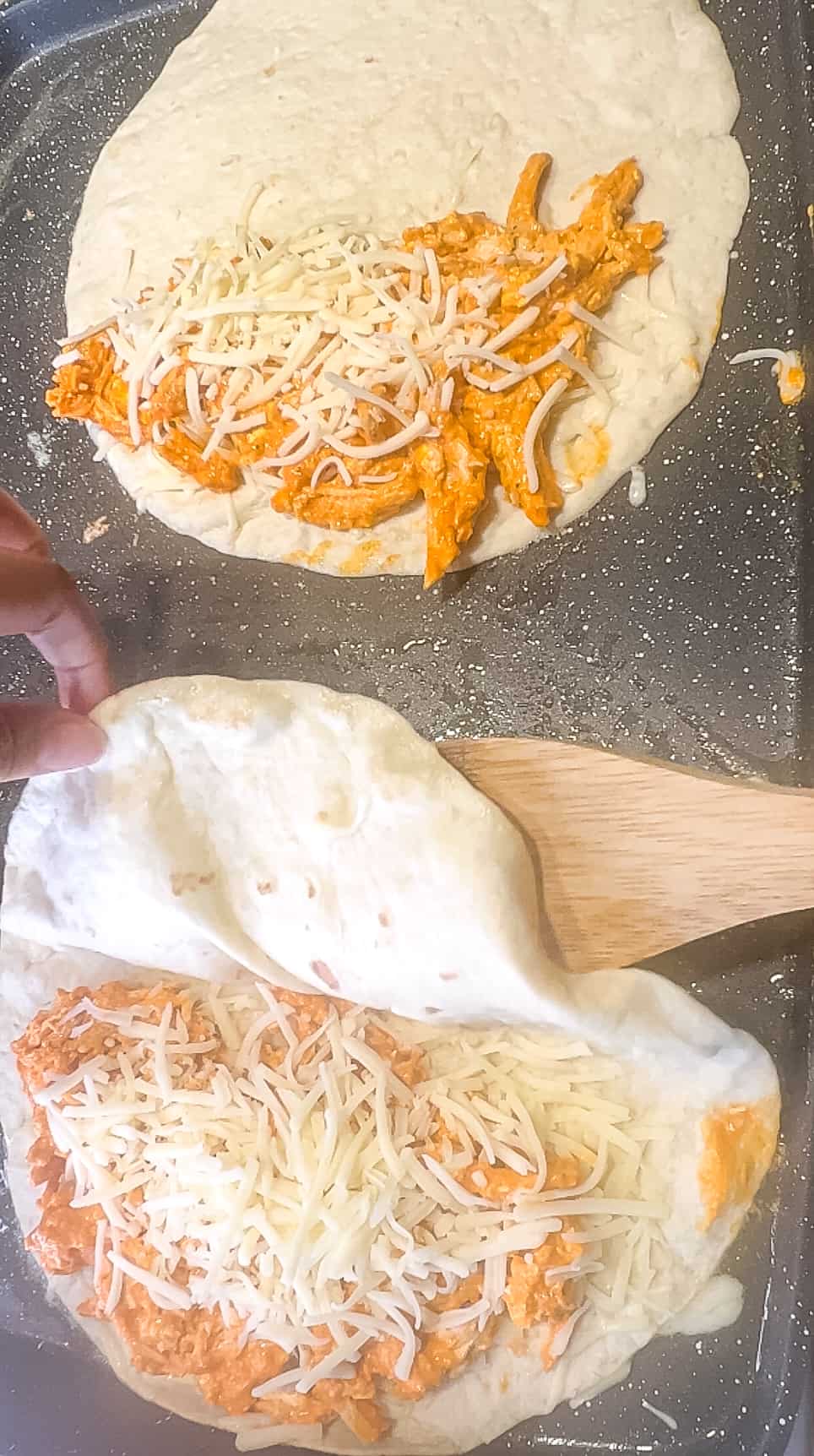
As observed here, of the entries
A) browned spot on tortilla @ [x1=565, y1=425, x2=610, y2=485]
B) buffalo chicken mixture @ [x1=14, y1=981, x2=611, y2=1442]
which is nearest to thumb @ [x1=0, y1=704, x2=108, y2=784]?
buffalo chicken mixture @ [x1=14, y1=981, x2=611, y2=1442]

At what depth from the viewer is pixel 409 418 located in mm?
1212

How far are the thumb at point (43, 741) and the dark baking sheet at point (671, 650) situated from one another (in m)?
0.24

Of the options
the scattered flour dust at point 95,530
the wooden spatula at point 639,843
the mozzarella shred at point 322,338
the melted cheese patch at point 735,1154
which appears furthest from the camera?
the scattered flour dust at point 95,530

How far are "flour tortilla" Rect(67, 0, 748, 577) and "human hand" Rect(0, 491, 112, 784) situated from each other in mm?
232

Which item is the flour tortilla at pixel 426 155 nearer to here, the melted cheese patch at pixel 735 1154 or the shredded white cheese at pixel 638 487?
the shredded white cheese at pixel 638 487

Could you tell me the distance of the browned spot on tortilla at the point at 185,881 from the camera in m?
1.12

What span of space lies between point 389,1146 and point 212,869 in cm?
34

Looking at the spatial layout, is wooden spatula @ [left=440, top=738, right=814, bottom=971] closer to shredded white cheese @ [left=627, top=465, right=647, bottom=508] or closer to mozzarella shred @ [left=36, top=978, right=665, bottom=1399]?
mozzarella shred @ [left=36, top=978, right=665, bottom=1399]

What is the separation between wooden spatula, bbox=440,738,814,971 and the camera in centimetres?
96

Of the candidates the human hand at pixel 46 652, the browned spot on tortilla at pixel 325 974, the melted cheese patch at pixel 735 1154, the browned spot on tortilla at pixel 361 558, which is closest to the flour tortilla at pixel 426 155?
the browned spot on tortilla at pixel 361 558

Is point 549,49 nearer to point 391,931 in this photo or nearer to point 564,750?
point 564,750

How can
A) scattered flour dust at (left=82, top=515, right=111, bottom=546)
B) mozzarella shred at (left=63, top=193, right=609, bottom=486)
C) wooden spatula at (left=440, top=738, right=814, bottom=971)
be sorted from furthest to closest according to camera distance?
scattered flour dust at (left=82, top=515, right=111, bottom=546) < mozzarella shred at (left=63, top=193, right=609, bottom=486) < wooden spatula at (left=440, top=738, right=814, bottom=971)

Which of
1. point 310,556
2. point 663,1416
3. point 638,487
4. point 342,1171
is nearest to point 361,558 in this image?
point 310,556

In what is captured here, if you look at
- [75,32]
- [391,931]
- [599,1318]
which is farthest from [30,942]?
[75,32]
